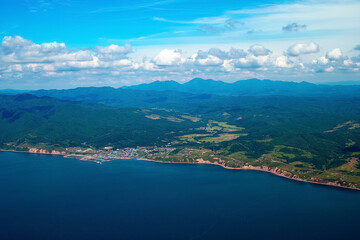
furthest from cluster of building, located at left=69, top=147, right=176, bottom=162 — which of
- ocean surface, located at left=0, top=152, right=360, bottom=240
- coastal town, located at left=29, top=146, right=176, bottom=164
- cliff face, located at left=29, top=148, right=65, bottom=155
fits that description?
A: ocean surface, located at left=0, top=152, right=360, bottom=240

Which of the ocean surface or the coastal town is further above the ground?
the coastal town

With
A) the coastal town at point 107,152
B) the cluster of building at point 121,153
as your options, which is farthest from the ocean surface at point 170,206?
the cluster of building at point 121,153

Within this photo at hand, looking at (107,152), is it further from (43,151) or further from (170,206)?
(170,206)

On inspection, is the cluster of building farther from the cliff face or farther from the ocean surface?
the ocean surface

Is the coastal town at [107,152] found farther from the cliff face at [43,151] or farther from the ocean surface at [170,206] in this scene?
the ocean surface at [170,206]

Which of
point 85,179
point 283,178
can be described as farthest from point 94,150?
point 283,178

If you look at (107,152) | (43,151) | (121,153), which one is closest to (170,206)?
(121,153)

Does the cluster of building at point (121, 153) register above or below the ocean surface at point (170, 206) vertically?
above

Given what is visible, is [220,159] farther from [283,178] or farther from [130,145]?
[130,145]
